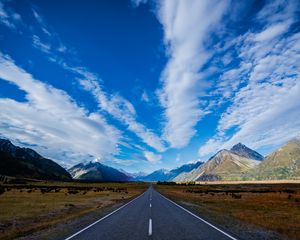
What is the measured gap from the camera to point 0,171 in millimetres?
193625

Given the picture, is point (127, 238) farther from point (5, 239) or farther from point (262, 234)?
point (262, 234)

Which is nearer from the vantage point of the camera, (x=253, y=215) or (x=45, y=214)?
(x=253, y=215)

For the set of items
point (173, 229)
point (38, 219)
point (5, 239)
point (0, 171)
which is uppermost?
point (0, 171)

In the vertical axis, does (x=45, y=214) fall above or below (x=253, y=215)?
below

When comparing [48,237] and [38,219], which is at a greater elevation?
[38,219]

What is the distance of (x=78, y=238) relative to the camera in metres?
11.8

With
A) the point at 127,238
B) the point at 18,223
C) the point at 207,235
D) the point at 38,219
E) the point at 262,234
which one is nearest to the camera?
the point at 127,238

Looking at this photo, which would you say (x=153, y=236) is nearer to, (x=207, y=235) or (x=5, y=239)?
(x=207, y=235)

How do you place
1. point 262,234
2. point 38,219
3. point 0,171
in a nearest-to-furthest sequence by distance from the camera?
point 262,234
point 38,219
point 0,171

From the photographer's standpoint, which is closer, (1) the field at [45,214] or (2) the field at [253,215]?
(2) the field at [253,215]

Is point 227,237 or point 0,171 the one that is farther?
point 0,171

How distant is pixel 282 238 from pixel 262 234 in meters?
1.09

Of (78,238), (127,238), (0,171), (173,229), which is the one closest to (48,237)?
(78,238)

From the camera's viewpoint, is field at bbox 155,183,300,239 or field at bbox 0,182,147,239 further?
field at bbox 0,182,147,239
